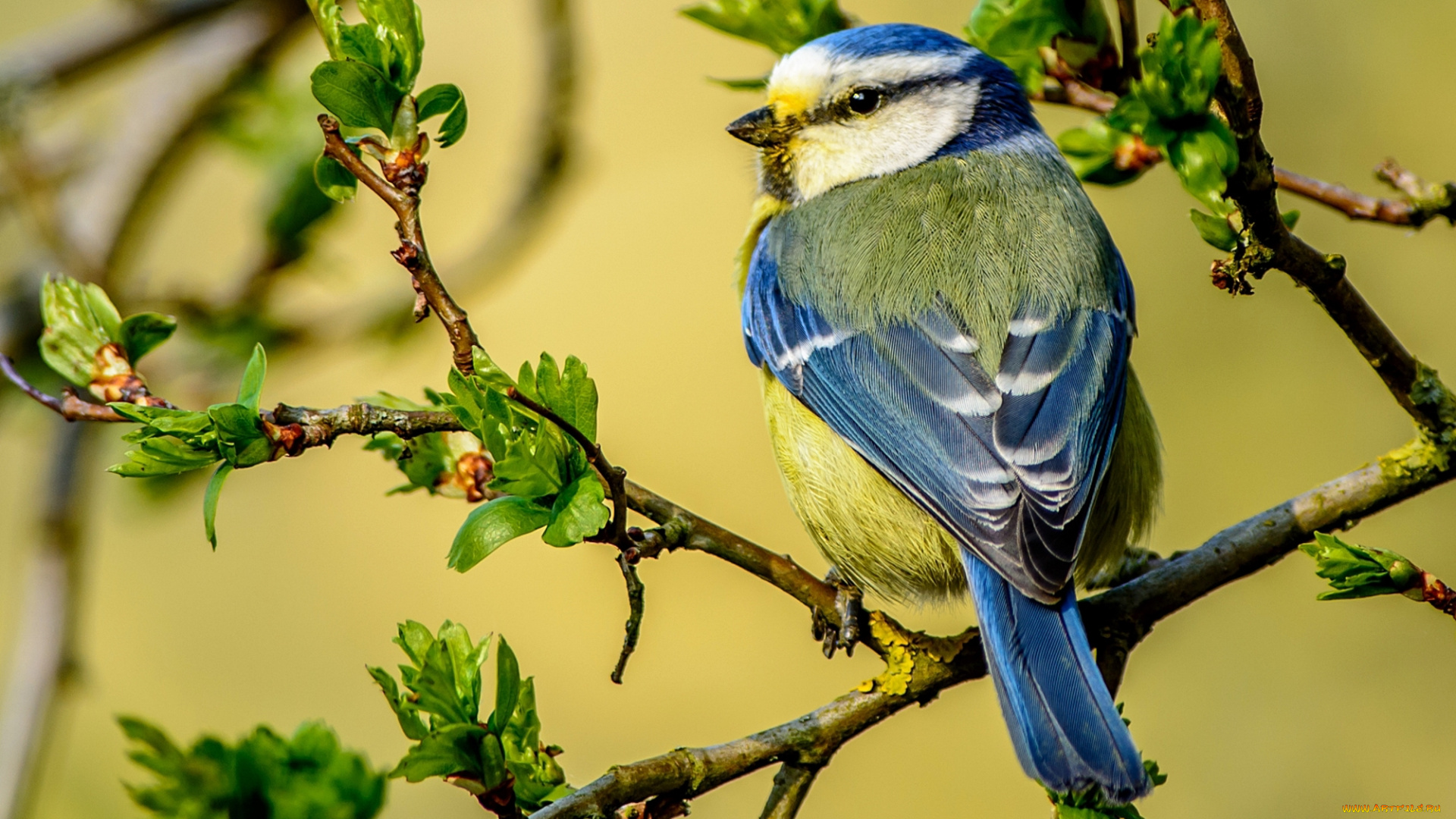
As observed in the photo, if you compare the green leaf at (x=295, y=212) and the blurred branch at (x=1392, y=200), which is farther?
the green leaf at (x=295, y=212)

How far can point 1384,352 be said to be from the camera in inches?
67.0

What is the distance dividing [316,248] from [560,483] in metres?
1.65

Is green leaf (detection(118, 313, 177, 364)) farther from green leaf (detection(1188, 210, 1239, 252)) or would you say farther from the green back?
A: green leaf (detection(1188, 210, 1239, 252))

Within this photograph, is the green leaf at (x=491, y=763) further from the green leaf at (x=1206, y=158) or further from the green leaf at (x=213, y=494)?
the green leaf at (x=1206, y=158)

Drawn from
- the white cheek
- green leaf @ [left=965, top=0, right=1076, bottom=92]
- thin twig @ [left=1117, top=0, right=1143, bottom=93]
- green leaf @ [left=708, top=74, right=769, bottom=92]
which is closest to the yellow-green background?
the white cheek

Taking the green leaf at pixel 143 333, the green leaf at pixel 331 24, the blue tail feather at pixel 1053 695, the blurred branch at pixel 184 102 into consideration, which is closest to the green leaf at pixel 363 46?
the green leaf at pixel 331 24

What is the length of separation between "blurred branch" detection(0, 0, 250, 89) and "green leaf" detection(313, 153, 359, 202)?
5.45 feet

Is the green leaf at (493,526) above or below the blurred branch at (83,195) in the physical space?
below

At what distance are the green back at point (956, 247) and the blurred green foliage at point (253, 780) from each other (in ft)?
3.73

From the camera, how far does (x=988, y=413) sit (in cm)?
196

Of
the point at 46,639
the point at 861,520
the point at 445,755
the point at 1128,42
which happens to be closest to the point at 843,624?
the point at 861,520

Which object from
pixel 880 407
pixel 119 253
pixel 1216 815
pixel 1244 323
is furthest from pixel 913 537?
pixel 1244 323

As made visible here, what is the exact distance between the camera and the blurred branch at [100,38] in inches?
111

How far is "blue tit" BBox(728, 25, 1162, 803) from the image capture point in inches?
69.0
